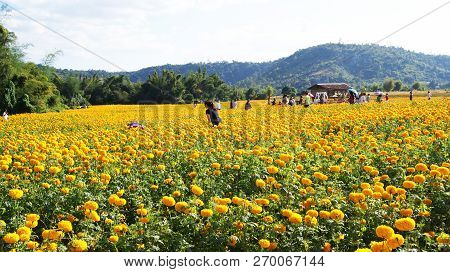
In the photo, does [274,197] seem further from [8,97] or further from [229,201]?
[8,97]

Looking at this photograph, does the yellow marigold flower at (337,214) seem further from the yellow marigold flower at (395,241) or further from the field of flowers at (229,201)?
the yellow marigold flower at (395,241)

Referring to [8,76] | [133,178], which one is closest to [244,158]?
[133,178]

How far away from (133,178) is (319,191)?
100 inches

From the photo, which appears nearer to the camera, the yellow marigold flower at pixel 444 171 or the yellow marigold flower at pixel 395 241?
the yellow marigold flower at pixel 395 241

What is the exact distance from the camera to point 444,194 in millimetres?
4801

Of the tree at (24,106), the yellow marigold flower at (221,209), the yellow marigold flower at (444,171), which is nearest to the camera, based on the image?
the yellow marigold flower at (221,209)

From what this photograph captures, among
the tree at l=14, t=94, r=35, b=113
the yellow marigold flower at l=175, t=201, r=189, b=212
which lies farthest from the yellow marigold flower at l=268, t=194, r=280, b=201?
the tree at l=14, t=94, r=35, b=113

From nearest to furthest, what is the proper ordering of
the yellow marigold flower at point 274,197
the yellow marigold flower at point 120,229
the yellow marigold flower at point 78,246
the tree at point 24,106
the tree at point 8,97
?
the yellow marigold flower at point 78,246 < the yellow marigold flower at point 120,229 < the yellow marigold flower at point 274,197 < the tree at point 8,97 < the tree at point 24,106

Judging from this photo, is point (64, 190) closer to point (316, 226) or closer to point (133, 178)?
point (133, 178)

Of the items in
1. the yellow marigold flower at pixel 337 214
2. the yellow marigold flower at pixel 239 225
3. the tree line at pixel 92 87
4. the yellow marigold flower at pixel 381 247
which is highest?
the tree line at pixel 92 87

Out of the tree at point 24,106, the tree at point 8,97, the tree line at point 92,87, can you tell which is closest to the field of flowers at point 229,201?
the tree at point 8,97

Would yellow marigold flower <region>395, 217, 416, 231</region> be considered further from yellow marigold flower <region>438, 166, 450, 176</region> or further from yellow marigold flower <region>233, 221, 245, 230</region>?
yellow marigold flower <region>438, 166, 450, 176</region>

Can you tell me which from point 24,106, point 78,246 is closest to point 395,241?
point 78,246

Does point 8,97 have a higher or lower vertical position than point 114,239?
higher
